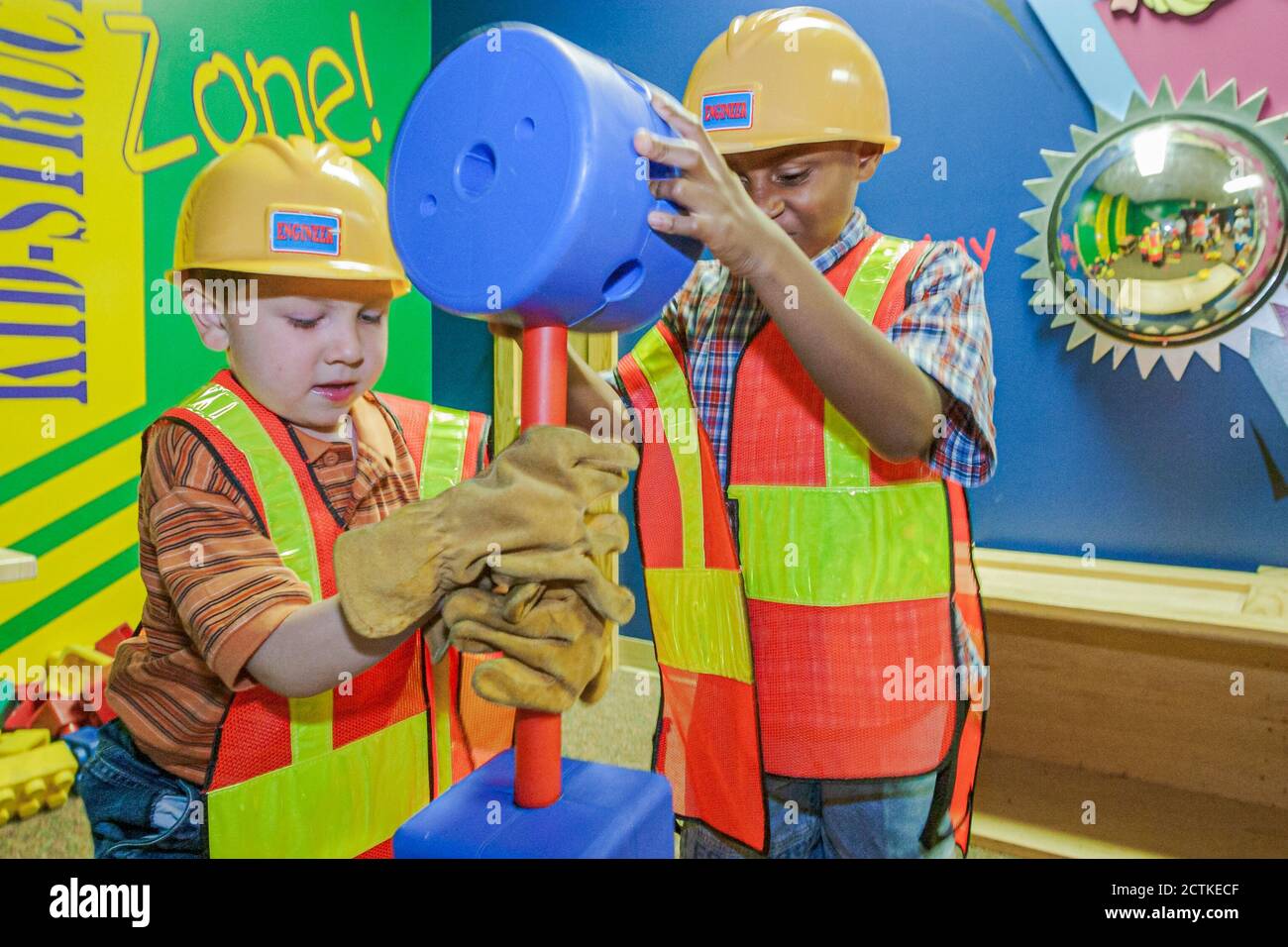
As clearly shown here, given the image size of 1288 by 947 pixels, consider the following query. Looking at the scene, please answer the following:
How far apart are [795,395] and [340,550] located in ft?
2.09

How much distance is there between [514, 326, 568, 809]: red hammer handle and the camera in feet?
2.01

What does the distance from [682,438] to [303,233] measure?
0.51 meters

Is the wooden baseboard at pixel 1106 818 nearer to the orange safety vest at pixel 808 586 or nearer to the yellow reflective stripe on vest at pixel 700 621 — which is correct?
the orange safety vest at pixel 808 586

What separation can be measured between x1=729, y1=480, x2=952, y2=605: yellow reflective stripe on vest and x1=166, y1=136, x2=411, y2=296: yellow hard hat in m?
0.52

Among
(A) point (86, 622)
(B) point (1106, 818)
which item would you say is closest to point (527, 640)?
(B) point (1106, 818)

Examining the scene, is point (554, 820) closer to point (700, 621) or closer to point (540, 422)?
point (540, 422)

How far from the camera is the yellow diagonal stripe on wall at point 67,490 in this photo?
2475mm

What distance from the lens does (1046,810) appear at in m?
2.27

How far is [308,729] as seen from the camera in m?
0.98

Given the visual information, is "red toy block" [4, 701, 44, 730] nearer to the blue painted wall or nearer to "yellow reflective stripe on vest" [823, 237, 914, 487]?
"yellow reflective stripe on vest" [823, 237, 914, 487]

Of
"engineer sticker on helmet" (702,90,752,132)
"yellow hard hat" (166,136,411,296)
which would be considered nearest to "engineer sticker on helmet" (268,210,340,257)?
"yellow hard hat" (166,136,411,296)
